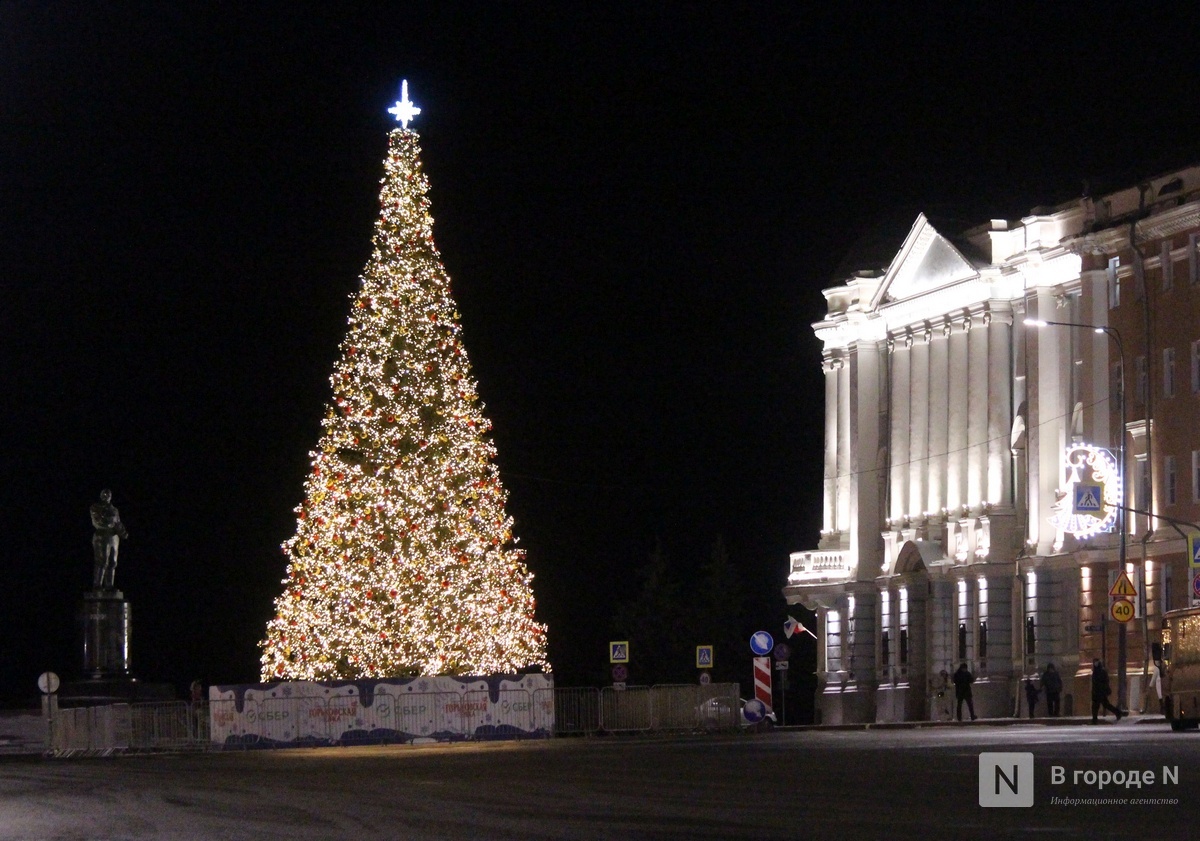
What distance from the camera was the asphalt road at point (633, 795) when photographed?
19031 millimetres

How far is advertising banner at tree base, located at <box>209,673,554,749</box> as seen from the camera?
52594mm

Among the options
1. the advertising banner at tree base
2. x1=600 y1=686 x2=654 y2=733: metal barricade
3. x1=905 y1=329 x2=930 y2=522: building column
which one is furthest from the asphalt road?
x1=905 y1=329 x2=930 y2=522: building column

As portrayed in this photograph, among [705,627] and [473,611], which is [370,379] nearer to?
[473,611]

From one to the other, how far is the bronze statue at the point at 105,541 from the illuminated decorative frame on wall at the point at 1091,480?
2669 centimetres

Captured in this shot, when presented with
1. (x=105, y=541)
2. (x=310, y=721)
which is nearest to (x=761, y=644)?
(x=310, y=721)

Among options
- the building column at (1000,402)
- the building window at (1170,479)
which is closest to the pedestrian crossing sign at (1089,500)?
the building window at (1170,479)

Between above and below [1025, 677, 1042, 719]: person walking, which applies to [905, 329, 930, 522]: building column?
above

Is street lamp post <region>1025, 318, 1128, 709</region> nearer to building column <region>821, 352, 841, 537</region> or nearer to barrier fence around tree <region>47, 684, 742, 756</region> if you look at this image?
barrier fence around tree <region>47, 684, 742, 756</region>

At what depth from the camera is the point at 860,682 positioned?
269ft

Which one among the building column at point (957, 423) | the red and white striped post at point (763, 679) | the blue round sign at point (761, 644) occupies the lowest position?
the red and white striped post at point (763, 679)

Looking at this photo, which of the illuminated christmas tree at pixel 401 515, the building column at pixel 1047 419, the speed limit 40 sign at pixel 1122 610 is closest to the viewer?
the illuminated christmas tree at pixel 401 515

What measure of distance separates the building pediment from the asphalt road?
38.2m

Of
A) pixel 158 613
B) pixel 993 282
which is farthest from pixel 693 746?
pixel 158 613

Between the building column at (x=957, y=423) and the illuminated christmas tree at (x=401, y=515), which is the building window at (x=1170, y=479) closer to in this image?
the building column at (x=957, y=423)
